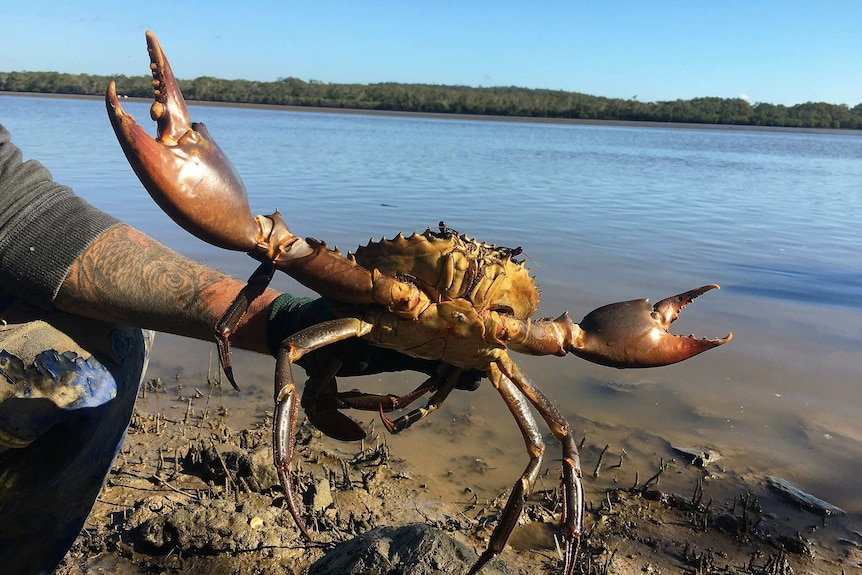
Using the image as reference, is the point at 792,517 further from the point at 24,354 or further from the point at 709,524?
the point at 24,354

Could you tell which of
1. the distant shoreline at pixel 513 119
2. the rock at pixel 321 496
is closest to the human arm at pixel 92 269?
the rock at pixel 321 496

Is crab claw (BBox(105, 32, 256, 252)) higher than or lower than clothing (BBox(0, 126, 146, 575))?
higher

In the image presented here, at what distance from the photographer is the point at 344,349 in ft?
10.1

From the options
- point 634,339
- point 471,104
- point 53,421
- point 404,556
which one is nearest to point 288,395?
point 404,556

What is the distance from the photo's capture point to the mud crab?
244cm

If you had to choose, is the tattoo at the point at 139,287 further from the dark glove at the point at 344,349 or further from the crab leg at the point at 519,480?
the crab leg at the point at 519,480

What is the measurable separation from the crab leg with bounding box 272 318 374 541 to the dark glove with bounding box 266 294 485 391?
1.24ft

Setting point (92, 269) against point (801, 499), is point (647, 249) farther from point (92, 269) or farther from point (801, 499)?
point (92, 269)

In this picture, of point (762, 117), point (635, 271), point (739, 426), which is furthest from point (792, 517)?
point (762, 117)

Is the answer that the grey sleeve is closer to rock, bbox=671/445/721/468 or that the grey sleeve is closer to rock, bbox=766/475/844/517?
rock, bbox=671/445/721/468

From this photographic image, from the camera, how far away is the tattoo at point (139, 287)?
10.2 feet

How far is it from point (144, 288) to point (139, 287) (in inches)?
0.8

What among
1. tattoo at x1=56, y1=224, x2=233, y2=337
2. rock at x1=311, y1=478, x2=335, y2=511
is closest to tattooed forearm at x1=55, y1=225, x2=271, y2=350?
tattoo at x1=56, y1=224, x2=233, y2=337

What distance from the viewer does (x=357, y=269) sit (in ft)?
8.89
